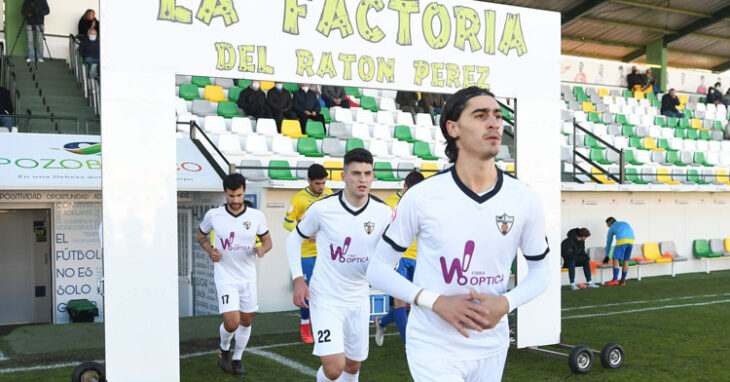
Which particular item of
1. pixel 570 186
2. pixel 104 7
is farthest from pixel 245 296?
pixel 570 186

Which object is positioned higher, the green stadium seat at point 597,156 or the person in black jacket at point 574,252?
the green stadium seat at point 597,156

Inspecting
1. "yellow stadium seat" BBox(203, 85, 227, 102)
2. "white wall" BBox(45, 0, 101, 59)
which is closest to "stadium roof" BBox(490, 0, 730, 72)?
"yellow stadium seat" BBox(203, 85, 227, 102)

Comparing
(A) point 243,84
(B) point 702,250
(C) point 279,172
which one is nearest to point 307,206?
(C) point 279,172

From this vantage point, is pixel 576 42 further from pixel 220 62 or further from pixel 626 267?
pixel 220 62

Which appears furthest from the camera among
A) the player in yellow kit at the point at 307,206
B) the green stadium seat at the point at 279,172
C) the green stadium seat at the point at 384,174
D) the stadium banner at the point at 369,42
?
the green stadium seat at the point at 384,174

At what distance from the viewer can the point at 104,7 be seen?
→ 6086 millimetres

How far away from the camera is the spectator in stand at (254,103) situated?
16.2 m

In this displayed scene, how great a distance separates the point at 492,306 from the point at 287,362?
18.6 ft

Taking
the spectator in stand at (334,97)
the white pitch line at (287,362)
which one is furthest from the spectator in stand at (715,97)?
the white pitch line at (287,362)

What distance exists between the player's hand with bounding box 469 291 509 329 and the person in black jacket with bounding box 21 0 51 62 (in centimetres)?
1616

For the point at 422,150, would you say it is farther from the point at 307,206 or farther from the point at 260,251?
the point at 260,251

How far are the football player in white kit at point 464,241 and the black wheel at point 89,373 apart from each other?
422 cm

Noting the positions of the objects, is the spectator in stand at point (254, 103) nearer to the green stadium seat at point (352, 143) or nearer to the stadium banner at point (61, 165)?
the green stadium seat at point (352, 143)

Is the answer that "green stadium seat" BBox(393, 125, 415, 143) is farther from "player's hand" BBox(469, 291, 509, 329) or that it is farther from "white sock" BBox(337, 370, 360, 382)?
"player's hand" BBox(469, 291, 509, 329)
